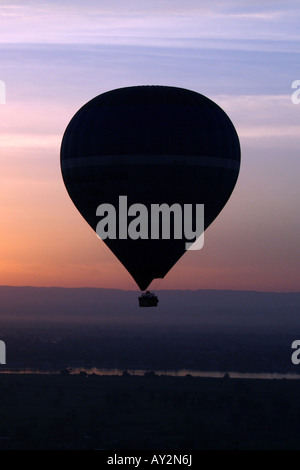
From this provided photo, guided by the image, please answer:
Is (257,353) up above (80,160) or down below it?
above

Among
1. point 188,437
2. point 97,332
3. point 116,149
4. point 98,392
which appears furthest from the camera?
point 97,332

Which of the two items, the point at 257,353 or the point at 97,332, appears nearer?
the point at 257,353

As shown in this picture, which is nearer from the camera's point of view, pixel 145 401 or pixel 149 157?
pixel 149 157

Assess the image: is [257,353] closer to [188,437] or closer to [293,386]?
[293,386]

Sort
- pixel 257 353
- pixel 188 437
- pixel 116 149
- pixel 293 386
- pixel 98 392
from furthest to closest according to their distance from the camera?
1. pixel 257 353
2. pixel 293 386
3. pixel 98 392
4. pixel 188 437
5. pixel 116 149
